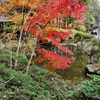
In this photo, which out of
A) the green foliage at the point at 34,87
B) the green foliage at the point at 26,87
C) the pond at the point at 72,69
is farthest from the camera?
the pond at the point at 72,69

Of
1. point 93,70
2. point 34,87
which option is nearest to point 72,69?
point 93,70

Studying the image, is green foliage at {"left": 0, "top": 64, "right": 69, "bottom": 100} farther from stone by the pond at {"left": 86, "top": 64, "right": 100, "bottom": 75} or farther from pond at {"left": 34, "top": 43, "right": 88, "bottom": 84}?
stone by the pond at {"left": 86, "top": 64, "right": 100, "bottom": 75}

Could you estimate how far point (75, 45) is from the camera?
2281cm

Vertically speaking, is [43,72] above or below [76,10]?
below

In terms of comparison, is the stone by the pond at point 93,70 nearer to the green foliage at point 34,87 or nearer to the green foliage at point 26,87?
the green foliage at point 34,87

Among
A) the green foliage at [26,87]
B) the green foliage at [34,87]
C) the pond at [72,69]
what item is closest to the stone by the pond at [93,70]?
the pond at [72,69]

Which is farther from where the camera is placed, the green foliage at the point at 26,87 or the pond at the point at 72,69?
the pond at the point at 72,69

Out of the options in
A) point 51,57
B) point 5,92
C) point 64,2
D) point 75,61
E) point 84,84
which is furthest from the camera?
point 75,61

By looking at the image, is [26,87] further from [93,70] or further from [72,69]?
[72,69]

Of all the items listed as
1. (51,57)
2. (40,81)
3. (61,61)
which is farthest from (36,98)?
(61,61)

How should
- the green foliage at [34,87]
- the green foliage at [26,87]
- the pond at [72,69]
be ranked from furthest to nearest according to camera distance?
the pond at [72,69] → the green foliage at [26,87] → the green foliage at [34,87]

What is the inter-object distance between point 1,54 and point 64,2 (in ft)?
12.8

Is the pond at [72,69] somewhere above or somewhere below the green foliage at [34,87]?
below

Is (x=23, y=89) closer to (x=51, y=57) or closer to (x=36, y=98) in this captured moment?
(x=36, y=98)
